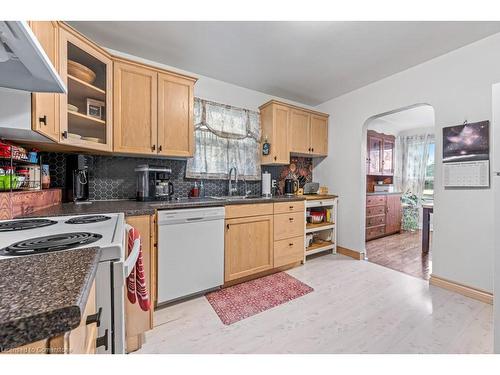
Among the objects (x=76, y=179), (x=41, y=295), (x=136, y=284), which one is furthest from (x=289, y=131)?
(x=41, y=295)

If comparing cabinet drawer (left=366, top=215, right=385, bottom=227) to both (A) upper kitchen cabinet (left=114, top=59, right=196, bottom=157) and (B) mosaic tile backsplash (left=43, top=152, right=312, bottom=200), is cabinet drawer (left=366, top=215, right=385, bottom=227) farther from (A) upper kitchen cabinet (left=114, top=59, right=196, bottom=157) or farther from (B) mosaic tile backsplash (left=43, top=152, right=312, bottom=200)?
(A) upper kitchen cabinet (left=114, top=59, right=196, bottom=157)

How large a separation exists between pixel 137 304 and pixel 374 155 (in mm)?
4792

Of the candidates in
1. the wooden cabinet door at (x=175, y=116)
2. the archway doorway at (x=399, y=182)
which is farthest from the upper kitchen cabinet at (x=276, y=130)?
the archway doorway at (x=399, y=182)

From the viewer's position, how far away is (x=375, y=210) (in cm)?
404

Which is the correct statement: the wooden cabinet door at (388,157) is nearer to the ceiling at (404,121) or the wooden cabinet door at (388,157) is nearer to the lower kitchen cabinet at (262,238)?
the ceiling at (404,121)

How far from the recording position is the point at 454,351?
4.50 feet

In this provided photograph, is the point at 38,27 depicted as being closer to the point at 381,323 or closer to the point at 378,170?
the point at 381,323

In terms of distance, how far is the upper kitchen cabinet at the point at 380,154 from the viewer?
441 cm

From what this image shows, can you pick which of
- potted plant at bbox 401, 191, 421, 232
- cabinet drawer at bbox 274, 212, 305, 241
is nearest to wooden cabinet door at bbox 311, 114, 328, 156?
cabinet drawer at bbox 274, 212, 305, 241

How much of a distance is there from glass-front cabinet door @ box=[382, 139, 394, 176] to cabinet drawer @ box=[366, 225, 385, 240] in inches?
52.3

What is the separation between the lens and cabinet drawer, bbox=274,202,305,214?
8.37ft

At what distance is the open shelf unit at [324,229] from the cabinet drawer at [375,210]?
1.10 m

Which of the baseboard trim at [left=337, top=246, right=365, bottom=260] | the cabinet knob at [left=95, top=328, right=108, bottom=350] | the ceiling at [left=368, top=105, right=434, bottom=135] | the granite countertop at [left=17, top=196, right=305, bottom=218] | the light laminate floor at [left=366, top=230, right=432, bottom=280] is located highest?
the ceiling at [left=368, top=105, right=434, bottom=135]
